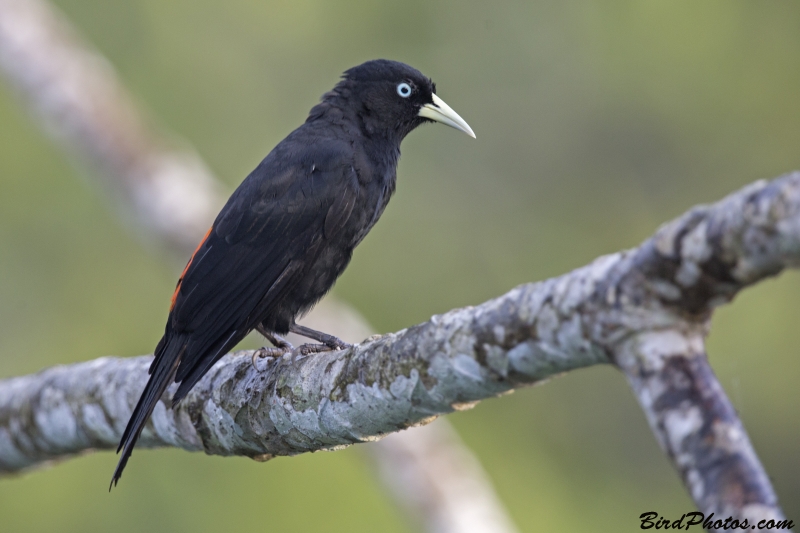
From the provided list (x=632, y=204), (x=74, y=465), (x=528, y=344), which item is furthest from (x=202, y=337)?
(x=632, y=204)

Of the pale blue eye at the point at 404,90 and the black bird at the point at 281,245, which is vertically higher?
the pale blue eye at the point at 404,90

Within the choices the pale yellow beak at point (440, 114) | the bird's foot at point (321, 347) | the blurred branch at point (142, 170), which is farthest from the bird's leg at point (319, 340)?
the blurred branch at point (142, 170)

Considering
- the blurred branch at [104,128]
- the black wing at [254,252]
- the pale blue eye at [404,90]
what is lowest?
the black wing at [254,252]

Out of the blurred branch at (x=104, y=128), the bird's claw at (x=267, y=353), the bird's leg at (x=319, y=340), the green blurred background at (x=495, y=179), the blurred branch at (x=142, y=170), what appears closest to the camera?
the bird's claw at (x=267, y=353)

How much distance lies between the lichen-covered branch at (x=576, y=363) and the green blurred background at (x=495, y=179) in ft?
16.4

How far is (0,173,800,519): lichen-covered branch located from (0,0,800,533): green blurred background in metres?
4.99

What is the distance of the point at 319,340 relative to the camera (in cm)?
377

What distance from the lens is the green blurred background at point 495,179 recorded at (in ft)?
29.0

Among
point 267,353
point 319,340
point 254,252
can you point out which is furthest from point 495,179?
point 267,353

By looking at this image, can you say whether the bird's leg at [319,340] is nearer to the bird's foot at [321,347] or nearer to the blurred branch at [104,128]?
the bird's foot at [321,347]

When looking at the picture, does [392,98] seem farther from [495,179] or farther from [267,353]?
[495,179]

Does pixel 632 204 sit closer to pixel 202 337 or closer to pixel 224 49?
pixel 224 49

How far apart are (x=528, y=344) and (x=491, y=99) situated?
27.6ft

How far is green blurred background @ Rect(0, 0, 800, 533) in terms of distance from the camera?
885 cm
